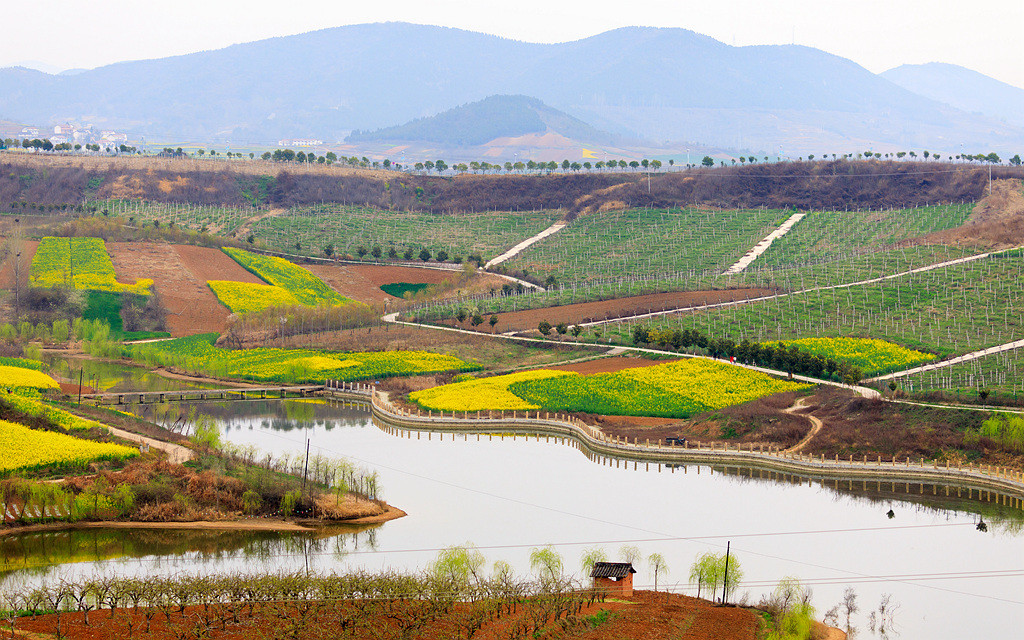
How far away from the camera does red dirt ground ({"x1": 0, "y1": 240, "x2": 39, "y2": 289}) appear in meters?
120

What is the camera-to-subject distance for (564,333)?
10338cm

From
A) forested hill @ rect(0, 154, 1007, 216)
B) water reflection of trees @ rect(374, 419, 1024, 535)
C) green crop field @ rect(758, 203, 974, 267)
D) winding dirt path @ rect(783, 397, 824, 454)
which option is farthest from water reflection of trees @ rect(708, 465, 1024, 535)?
forested hill @ rect(0, 154, 1007, 216)

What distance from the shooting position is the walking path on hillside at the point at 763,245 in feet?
437

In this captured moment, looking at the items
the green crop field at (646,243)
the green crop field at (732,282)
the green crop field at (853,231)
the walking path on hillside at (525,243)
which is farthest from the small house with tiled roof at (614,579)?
the walking path on hillside at (525,243)

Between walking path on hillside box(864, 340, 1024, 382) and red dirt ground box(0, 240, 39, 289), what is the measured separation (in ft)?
263

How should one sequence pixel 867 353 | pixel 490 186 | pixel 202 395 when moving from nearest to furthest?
pixel 867 353
pixel 202 395
pixel 490 186

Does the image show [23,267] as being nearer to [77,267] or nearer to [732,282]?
[77,267]

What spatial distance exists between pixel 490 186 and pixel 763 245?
169ft

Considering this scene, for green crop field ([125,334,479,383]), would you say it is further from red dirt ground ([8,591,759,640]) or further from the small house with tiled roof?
red dirt ground ([8,591,759,640])

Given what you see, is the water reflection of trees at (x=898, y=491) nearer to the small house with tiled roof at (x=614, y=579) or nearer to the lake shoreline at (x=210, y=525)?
the lake shoreline at (x=210, y=525)

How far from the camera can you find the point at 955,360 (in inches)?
3445

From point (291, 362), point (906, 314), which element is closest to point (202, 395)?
point (291, 362)

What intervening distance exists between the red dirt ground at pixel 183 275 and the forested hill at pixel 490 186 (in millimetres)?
30128

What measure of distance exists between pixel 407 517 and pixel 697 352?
39210 millimetres
